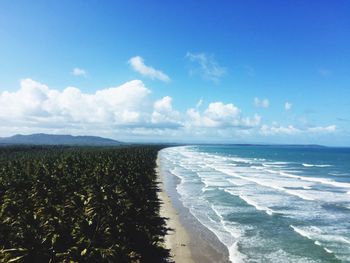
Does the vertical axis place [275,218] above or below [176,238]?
above

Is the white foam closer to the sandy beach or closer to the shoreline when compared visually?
the shoreline

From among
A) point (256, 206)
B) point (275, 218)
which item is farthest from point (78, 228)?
point (256, 206)

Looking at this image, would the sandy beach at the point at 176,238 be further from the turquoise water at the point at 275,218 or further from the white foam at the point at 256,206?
the white foam at the point at 256,206

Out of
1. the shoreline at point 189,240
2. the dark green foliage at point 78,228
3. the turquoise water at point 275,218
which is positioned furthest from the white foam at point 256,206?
the dark green foliage at point 78,228

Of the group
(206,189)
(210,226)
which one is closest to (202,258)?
(210,226)

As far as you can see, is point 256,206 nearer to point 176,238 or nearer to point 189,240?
point 189,240

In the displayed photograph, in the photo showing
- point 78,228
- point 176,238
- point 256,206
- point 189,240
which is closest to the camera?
point 78,228

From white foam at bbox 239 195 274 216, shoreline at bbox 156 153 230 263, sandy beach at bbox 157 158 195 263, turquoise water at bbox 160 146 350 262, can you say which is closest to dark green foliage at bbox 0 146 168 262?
sandy beach at bbox 157 158 195 263

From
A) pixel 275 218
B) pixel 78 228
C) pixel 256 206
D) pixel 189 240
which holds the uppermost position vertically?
pixel 78 228

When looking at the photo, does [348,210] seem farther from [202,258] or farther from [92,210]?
[92,210]
